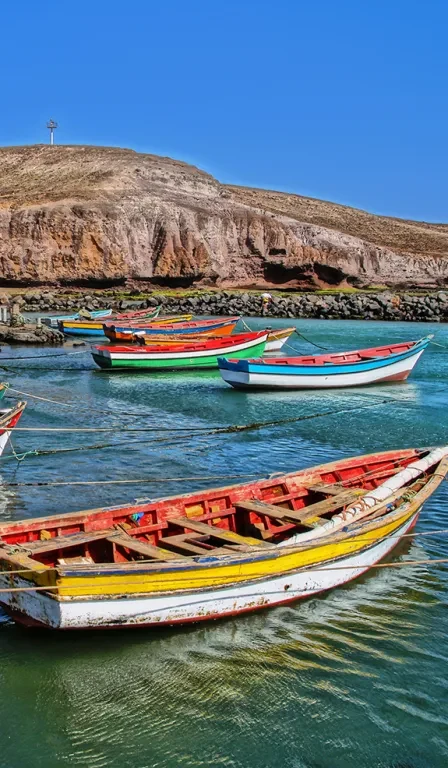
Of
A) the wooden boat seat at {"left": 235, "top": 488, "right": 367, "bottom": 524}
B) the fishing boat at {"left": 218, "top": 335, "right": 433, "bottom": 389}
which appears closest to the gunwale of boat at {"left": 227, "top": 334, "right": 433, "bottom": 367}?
the fishing boat at {"left": 218, "top": 335, "right": 433, "bottom": 389}

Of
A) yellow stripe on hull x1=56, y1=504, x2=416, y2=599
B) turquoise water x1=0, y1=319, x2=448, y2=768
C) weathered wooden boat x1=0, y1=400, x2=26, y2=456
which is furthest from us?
weathered wooden boat x1=0, y1=400, x2=26, y2=456

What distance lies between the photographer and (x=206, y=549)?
8766 mm

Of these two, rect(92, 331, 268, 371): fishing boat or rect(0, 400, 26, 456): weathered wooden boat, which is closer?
rect(0, 400, 26, 456): weathered wooden boat

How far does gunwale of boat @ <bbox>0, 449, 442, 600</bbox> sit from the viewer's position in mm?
7520

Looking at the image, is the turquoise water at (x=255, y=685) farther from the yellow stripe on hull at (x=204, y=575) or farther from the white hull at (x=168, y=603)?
the yellow stripe on hull at (x=204, y=575)

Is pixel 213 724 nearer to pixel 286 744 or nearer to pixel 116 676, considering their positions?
pixel 286 744

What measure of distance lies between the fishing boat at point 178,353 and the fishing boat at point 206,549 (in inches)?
775

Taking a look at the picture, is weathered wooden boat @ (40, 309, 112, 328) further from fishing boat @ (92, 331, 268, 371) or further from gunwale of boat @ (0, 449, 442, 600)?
gunwale of boat @ (0, 449, 442, 600)

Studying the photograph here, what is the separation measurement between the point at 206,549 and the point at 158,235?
6945 centimetres

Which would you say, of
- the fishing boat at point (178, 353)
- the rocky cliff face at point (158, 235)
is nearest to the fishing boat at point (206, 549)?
the fishing boat at point (178, 353)

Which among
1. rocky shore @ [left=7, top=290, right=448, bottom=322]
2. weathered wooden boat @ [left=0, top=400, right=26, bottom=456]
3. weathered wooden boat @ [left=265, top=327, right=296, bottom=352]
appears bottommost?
weathered wooden boat @ [left=0, top=400, right=26, bottom=456]

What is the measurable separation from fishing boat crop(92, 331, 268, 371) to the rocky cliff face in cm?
4384

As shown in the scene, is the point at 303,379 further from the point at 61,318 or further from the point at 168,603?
the point at 61,318

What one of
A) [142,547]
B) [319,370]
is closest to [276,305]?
[319,370]
